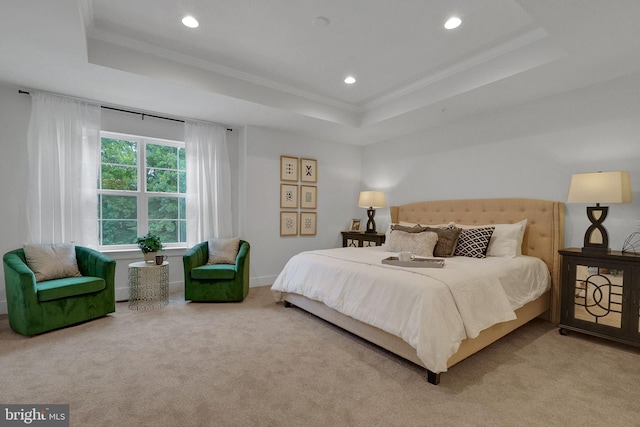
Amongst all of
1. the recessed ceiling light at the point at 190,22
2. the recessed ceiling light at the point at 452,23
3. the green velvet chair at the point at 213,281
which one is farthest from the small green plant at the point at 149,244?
the recessed ceiling light at the point at 452,23

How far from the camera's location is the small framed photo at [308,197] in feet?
16.9

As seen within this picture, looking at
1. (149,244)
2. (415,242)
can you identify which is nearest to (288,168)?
(149,244)

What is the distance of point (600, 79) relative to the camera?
296cm

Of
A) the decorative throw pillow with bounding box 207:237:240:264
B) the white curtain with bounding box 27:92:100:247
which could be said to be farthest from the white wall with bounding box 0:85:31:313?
the decorative throw pillow with bounding box 207:237:240:264

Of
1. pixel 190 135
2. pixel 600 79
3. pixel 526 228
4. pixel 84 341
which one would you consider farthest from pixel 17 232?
pixel 600 79

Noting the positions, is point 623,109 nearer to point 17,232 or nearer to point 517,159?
point 517,159

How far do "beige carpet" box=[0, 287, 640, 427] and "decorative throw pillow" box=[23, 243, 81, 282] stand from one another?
1.92 feet

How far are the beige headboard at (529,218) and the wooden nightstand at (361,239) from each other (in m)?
0.78

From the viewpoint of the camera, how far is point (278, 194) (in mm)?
4883

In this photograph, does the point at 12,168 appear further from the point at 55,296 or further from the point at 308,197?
the point at 308,197

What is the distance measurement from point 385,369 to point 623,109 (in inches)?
129

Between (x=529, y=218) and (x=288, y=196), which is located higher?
(x=288, y=196)

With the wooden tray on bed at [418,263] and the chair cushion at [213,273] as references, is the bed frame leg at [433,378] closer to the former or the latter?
the wooden tray on bed at [418,263]

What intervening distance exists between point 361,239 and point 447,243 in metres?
1.88
